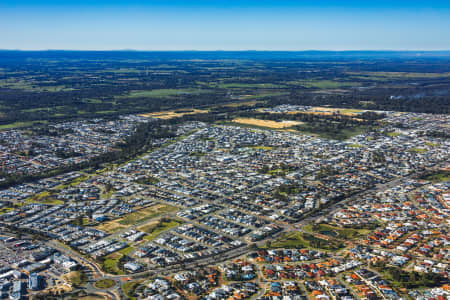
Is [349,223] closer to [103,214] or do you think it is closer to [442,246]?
[442,246]

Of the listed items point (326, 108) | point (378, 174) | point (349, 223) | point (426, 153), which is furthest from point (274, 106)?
point (349, 223)

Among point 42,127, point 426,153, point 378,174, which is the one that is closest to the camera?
point 378,174

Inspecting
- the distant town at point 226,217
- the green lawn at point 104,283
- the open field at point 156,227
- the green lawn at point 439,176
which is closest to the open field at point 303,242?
the distant town at point 226,217

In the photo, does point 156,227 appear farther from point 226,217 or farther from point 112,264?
point 112,264

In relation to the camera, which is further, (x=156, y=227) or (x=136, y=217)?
(x=136, y=217)

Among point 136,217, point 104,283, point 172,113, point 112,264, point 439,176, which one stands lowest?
point 104,283

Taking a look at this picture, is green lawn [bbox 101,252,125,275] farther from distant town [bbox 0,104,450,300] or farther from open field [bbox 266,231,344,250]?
open field [bbox 266,231,344,250]

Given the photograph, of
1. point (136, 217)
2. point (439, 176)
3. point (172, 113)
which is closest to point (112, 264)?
point (136, 217)

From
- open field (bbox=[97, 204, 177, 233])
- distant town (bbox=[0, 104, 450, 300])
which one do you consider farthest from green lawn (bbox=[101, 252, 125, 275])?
open field (bbox=[97, 204, 177, 233])

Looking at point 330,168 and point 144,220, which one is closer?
point 144,220
